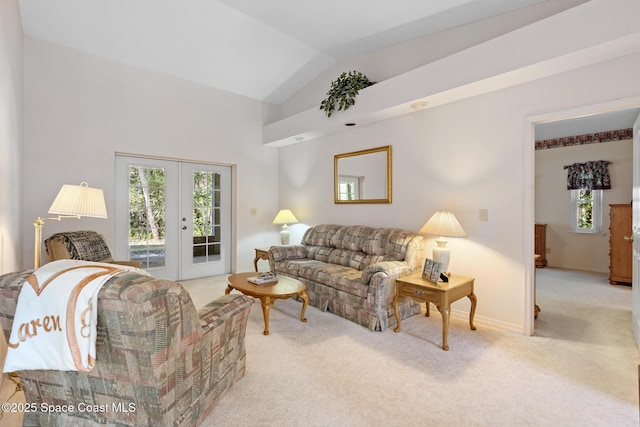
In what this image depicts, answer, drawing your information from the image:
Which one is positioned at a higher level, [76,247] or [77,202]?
[77,202]

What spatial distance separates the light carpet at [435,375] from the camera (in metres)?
1.85

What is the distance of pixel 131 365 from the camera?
4.43 feet

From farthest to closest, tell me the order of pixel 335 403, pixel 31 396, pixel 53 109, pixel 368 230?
pixel 368 230, pixel 53 109, pixel 335 403, pixel 31 396

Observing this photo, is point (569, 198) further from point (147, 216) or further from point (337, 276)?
point (147, 216)

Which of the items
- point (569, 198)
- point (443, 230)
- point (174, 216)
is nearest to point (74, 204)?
point (174, 216)

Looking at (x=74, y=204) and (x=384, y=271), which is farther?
(x=384, y=271)

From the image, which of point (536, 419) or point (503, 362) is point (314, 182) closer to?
point (503, 362)

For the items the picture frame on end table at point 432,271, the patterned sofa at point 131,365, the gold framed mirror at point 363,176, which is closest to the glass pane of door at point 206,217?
the gold framed mirror at point 363,176

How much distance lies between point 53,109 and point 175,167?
157 centimetres

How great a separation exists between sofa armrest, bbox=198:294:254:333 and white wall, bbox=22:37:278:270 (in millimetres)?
3177

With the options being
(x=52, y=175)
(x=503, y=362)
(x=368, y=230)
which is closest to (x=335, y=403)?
(x=503, y=362)

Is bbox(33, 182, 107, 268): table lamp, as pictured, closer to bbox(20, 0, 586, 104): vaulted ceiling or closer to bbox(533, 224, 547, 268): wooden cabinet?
bbox(20, 0, 586, 104): vaulted ceiling

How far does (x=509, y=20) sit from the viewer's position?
3141mm

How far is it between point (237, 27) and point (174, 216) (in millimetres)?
2843
